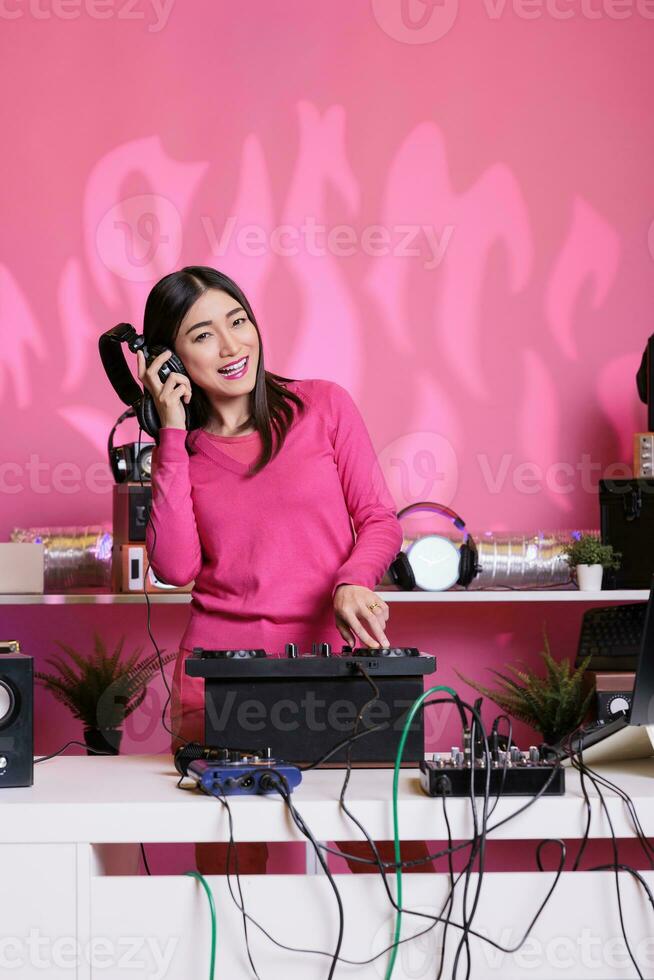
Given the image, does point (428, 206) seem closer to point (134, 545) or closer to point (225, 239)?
point (225, 239)

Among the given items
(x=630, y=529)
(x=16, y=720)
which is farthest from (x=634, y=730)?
(x=630, y=529)

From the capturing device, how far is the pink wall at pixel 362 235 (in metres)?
3.26

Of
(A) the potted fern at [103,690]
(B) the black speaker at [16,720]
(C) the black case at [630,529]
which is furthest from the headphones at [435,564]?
(B) the black speaker at [16,720]

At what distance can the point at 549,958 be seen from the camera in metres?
1.34

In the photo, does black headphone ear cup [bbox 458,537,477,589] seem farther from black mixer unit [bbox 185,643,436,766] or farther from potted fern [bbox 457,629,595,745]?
black mixer unit [bbox 185,643,436,766]

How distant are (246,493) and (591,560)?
48.3 inches

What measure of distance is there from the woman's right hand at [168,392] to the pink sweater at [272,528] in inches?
1.0

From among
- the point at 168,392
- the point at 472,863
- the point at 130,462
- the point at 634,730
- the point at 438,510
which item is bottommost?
the point at 472,863

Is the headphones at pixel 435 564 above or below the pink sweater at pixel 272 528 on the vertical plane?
below

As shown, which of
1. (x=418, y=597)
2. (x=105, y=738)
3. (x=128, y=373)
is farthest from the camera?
(x=105, y=738)

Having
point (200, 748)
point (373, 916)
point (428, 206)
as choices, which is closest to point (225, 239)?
point (428, 206)

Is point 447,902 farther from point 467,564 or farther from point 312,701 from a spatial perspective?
point 467,564

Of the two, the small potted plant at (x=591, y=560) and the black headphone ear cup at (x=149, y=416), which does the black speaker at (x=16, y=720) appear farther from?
the small potted plant at (x=591, y=560)

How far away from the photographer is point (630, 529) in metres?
2.93
